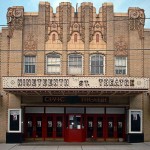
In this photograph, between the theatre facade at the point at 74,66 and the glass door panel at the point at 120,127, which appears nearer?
the theatre facade at the point at 74,66

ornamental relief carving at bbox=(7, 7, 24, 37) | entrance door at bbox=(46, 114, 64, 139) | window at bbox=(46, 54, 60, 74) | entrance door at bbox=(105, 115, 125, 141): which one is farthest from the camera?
entrance door at bbox=(105, 115, 125, 141)

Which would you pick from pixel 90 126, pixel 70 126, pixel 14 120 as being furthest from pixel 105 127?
pixel 14 120

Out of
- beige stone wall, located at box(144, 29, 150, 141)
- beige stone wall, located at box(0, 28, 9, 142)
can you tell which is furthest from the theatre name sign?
beige stone wall, located at box(144, 29, 150, 141)

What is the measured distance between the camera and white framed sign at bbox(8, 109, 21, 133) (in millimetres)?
29062

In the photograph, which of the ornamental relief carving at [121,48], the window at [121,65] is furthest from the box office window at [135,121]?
the ornamental relief carving at [121,48]

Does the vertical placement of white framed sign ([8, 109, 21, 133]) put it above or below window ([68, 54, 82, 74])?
below

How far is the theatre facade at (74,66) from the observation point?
96.5 ft

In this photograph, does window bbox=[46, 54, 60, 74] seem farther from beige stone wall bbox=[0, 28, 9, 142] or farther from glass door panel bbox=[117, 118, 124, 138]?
glass door panel bbox=[117, 118, 124, 138]

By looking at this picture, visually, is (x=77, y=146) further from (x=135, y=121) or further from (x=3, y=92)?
(x=3, y=92)

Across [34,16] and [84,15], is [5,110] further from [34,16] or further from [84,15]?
[84,15]

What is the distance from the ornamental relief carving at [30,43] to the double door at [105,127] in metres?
6.94

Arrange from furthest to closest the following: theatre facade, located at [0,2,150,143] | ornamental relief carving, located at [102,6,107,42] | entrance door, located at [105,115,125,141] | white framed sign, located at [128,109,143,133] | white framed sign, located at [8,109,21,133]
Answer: entrance door, located at [105,115,125,141], ornamental relief carving, located at [102,6,107,42], theatre facade, located at [0,2,150,143], white framed sign, located at [128,109,143,133], white framed sign, located at [8,109,21,133]

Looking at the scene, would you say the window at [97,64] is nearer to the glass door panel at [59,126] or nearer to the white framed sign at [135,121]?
the white framed sign at [135,121]

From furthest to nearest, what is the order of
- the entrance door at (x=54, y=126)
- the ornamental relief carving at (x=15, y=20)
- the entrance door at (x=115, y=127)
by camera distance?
the entrance door at (x=115, y=127) < the entrance door at (x=54, y=126) < the ornamental relief carving at (x=15, y=20)
